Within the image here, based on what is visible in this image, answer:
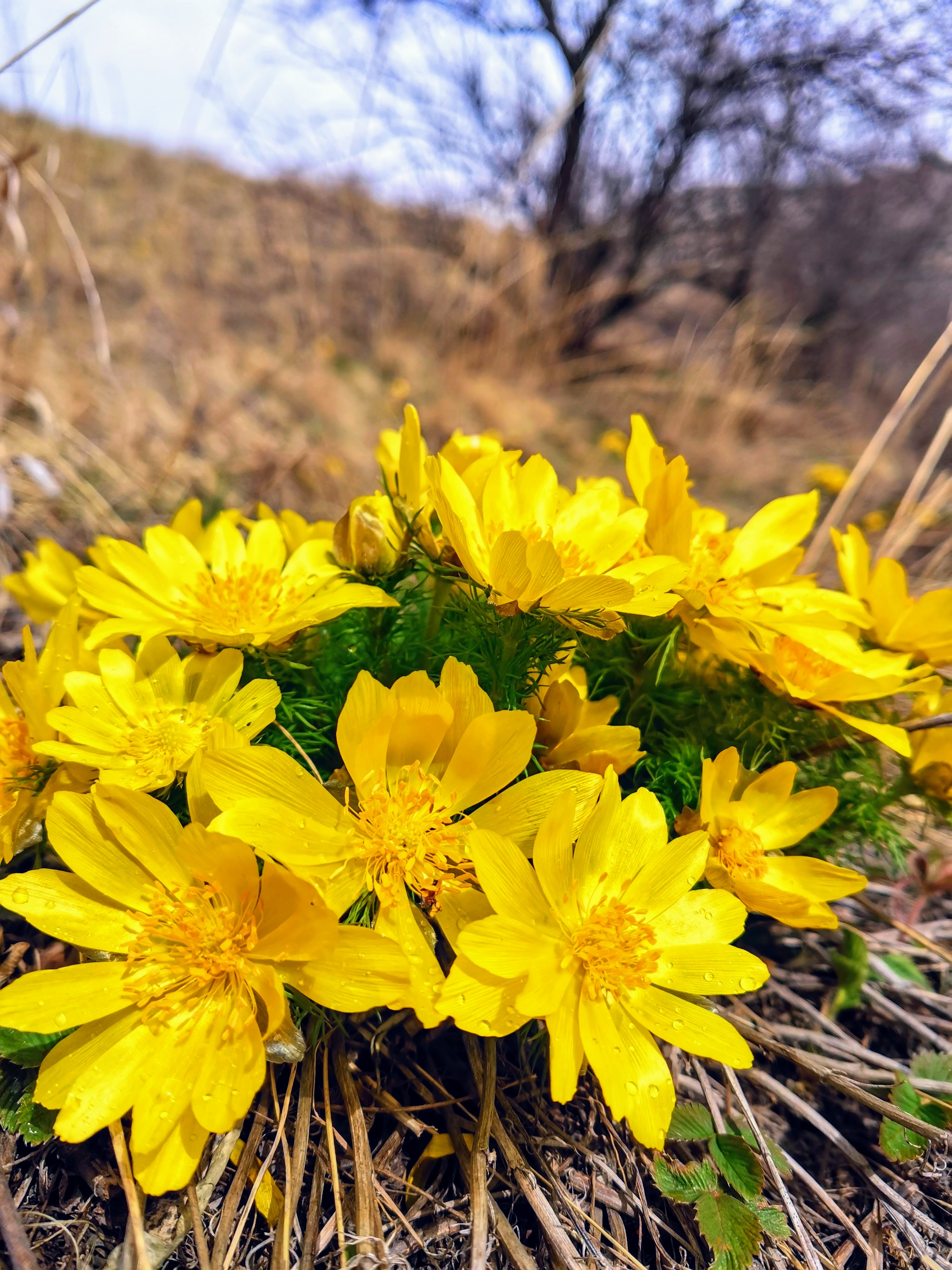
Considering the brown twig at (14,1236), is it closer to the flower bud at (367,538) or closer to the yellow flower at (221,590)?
the yellow flower at (221,590)

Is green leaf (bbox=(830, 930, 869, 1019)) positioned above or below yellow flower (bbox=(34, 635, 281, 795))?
below

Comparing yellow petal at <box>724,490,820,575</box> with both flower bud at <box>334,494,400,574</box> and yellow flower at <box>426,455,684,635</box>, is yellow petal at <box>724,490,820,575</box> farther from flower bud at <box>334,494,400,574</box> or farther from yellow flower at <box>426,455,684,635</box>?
flower bud at <box>334,494,400,574</box>

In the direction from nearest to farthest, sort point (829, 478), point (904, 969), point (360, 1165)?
point (360, 1165) → point (904, 969) → point (829, 478)

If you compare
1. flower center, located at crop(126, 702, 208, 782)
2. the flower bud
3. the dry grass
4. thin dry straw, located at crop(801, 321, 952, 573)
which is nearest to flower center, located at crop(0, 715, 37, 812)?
flower center, located at crop(126, 702, 208, 782)

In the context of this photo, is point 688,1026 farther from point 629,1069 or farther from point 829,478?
point 829,478

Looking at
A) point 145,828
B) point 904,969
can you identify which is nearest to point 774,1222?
point 904,969

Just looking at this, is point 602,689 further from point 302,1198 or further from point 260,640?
point 302,1198

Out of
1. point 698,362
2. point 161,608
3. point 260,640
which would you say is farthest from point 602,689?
point 698,362

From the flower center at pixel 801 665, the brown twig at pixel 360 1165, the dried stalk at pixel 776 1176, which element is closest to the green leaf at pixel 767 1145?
the dried stalk at pixel 776 1176
